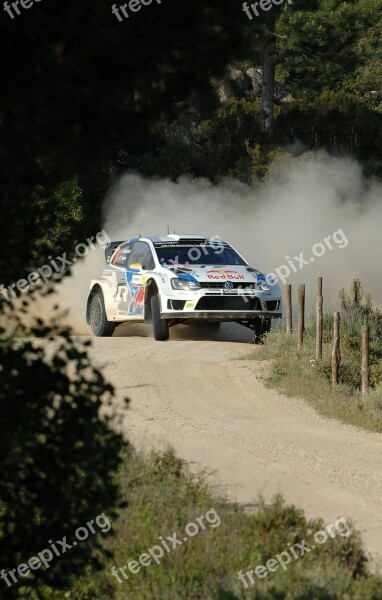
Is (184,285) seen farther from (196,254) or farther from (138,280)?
(196,254)

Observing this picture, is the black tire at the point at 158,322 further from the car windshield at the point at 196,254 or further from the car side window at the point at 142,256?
the car windshield at the point at 196,254

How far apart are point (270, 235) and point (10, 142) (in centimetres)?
3373

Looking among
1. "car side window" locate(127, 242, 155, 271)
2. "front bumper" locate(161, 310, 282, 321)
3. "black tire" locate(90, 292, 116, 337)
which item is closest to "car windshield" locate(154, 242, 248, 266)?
"car side window" locate(127, 242, 155, 271)

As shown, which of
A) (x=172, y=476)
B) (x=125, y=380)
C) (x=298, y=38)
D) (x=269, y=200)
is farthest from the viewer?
(x=298, y=38)

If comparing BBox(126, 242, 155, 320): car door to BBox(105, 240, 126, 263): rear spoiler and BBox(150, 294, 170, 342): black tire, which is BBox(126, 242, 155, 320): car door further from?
BBox(105, 240, 126, 263): rear spoiler

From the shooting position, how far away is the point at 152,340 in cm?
2066

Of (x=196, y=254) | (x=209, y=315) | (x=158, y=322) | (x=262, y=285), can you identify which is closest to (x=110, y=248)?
(x=196, y=254)

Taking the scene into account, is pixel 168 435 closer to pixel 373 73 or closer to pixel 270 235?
pixel 270 235

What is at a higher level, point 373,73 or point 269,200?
point 373,73

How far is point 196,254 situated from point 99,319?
228cm

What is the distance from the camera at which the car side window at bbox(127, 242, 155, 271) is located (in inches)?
803

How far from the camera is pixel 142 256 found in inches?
819

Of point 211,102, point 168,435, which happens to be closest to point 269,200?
point 168,435

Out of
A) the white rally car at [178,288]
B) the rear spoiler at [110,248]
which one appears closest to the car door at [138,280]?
the white rally car at [178,288]
